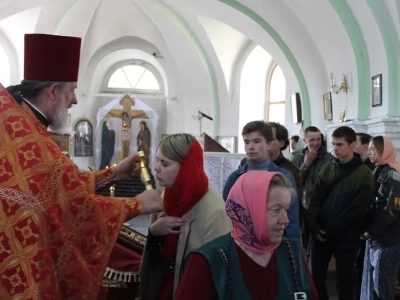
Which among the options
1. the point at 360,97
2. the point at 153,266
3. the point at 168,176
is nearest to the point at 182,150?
the point at 168,176

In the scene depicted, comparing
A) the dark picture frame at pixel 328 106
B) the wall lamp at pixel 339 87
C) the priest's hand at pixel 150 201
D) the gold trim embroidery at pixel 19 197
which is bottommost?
the priest's hand at pixel 150 201

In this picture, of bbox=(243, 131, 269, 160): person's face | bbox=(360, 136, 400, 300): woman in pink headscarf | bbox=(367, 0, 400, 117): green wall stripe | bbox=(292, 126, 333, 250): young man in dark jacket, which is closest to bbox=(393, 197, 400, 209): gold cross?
bbox=(360, 136, 400, 300): woman in pink headscarf

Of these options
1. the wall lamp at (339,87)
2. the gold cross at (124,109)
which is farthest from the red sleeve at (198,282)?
the gold cross at (124,109)

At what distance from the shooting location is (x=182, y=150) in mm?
2471

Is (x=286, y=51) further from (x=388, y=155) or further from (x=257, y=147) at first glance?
(x=257, y=147)

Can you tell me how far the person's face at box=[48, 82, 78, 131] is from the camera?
2479mm

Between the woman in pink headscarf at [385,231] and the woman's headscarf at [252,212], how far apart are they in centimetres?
246

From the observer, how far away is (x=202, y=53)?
610 inches

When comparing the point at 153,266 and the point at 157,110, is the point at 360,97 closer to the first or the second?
the point at 153,266

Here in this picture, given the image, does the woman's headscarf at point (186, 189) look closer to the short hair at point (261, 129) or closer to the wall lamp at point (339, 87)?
the short hair at point (261, 129)

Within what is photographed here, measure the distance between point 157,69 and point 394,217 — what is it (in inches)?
606

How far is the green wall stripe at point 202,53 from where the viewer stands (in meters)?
14.9

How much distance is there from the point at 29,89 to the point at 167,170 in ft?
2.48

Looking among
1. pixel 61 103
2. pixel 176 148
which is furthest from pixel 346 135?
pixel 61 103
